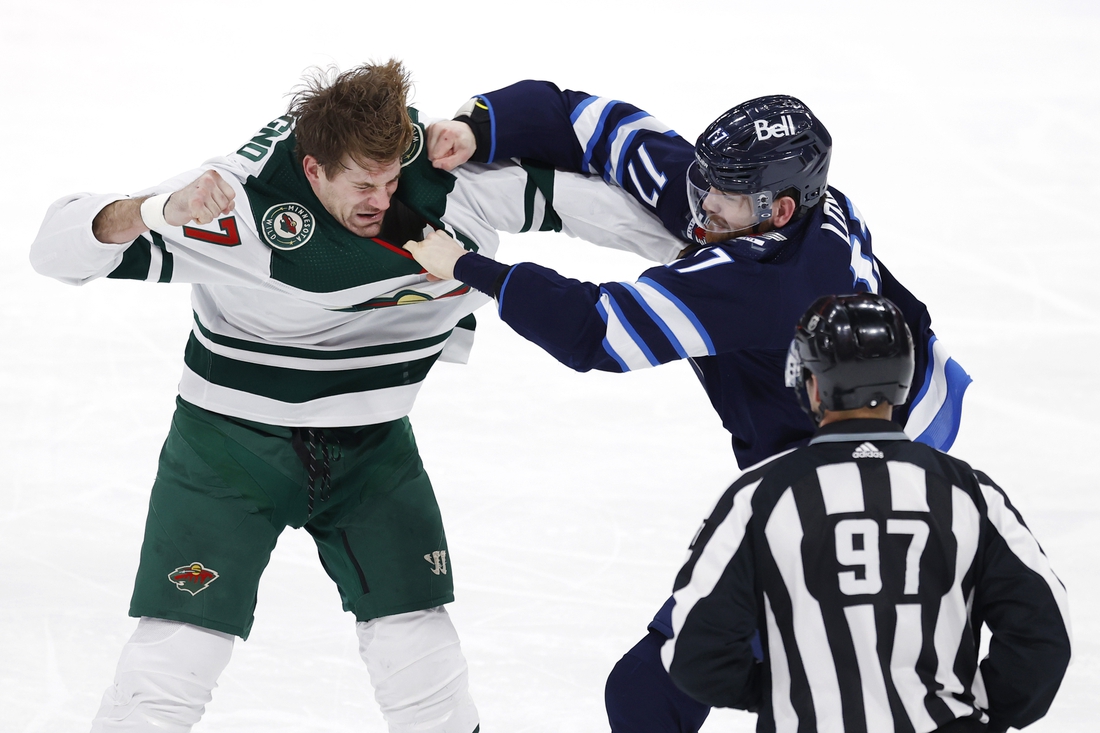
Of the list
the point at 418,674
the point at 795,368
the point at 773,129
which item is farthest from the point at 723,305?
the point at 418,674

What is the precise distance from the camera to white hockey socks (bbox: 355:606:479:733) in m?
2.89

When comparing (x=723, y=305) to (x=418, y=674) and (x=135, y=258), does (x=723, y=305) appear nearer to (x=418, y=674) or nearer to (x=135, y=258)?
(x=418, y=674)

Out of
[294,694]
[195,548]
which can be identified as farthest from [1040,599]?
[294,694]

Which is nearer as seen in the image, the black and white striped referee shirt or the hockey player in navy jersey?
the black and white striped referee shirt

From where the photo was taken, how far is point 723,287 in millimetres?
2457

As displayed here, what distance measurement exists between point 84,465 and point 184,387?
1.74 metres

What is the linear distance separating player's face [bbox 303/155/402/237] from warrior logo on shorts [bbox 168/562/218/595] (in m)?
0.78

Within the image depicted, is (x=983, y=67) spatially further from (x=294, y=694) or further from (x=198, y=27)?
(x=294, y=694)

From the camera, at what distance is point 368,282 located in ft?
9.09

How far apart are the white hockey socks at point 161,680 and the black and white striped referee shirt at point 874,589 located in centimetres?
125

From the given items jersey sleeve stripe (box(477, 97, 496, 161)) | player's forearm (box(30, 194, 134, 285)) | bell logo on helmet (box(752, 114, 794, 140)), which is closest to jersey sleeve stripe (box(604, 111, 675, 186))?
jersey sleeve stripe (box(477, 97, 496, 161))

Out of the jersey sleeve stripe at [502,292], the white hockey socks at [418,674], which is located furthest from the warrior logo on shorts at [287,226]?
the white hockey socks at [418,674]

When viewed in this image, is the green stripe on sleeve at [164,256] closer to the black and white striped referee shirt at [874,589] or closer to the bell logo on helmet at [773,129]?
the bell logo on helmet at [773,129]

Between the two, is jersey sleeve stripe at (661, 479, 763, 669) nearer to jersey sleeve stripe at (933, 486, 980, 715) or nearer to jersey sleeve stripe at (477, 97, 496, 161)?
jersey sleeve stripe at (933, 486, 980, 715)
